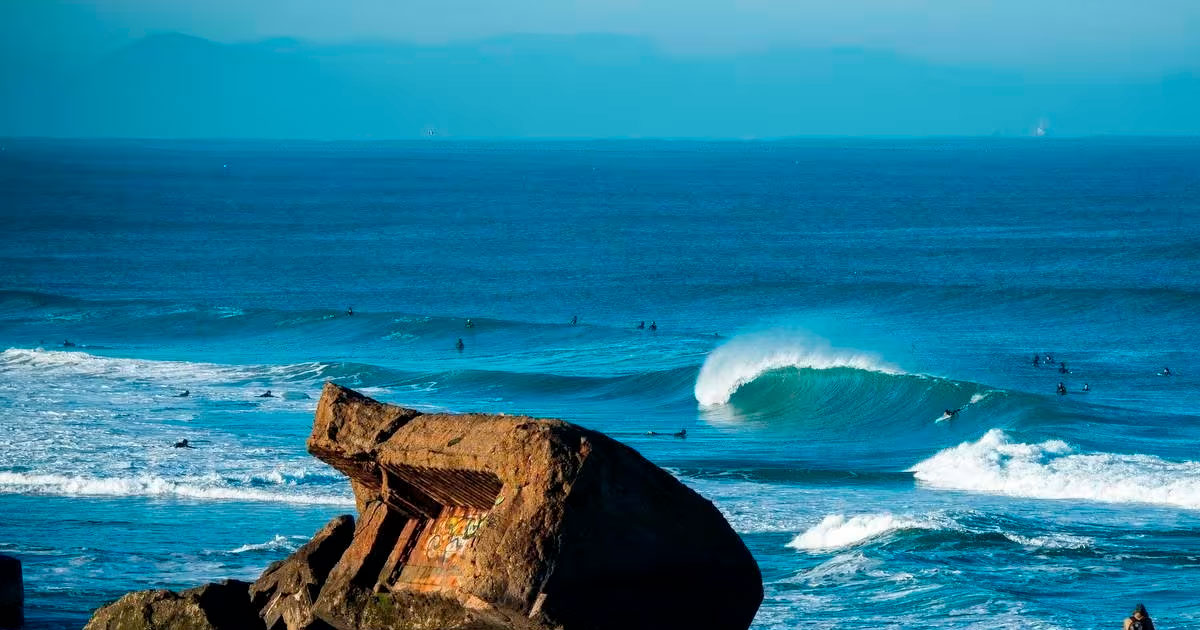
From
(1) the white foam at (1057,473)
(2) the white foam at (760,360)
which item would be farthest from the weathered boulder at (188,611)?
(2) the white foam at (760,360)

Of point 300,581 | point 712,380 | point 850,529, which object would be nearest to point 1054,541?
point 850,529

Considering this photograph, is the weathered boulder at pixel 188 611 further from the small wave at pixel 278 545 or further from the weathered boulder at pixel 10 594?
the small wave at pixel 278 545

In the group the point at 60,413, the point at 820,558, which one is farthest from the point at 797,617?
the point at 60,413

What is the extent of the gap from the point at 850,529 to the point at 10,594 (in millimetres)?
11653

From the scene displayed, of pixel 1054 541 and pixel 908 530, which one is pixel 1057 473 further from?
pixel 908 530

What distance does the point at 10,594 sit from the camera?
14.3 meters

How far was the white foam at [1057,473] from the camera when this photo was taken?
25906 mm

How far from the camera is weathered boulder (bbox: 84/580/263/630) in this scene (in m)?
9.05

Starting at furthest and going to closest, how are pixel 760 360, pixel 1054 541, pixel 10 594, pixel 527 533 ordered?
pixel 760 360 < pixel 1054 541 < pixel 10 594 < pixel 527 533

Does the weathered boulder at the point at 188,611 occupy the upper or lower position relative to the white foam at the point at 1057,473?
upper

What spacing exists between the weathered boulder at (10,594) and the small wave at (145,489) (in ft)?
33.5

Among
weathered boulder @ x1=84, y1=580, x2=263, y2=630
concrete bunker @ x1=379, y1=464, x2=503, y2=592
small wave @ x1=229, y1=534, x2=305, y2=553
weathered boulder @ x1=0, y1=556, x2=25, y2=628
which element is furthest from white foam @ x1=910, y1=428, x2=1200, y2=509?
weathered boulder @ x1=84, y1=580, x2=263, y2=630

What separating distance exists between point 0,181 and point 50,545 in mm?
147920

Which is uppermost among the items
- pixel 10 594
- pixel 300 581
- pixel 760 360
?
pixel 300 581
